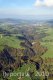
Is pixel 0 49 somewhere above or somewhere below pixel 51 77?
above

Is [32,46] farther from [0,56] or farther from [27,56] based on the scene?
[0,56]

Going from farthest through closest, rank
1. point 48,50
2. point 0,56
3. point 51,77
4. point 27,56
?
point 48,50 → point 27,56 → point 0,56 → point 51,77

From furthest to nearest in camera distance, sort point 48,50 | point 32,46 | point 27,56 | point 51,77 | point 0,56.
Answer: point 32,46 → point 48,50 → point 27,56 → point 0,56 → point 51,77

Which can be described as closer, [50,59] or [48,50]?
[50,59]

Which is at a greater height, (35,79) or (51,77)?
(35,79)

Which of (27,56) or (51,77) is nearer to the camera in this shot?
(51,77)

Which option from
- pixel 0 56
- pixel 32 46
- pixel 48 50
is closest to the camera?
pixel 0 56

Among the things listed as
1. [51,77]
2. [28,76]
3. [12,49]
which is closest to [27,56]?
[12,49]

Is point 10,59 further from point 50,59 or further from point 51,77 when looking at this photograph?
point 51,77

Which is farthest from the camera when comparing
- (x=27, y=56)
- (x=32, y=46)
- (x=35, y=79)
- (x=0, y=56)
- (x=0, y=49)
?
(x=32, y=46)
